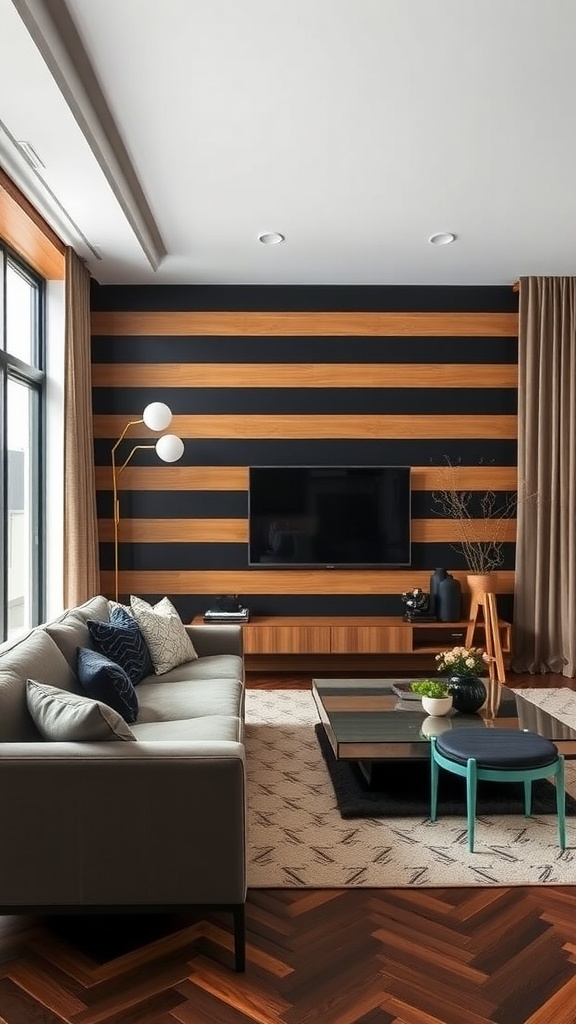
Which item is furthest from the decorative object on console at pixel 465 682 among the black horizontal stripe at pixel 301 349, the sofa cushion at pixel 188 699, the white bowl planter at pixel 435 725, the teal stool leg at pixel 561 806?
the black horizontal stripe at pixel 301 349

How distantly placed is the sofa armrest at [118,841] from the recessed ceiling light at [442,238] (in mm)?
3847

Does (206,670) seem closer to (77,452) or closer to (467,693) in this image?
(467,693)

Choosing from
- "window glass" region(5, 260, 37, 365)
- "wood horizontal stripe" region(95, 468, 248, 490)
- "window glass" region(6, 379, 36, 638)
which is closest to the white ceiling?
"window glass" region(5, 260, 37, 365)

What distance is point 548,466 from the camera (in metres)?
5.77

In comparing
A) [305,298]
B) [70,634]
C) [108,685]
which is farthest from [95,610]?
[305,298]

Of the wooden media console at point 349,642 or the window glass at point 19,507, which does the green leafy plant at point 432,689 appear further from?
the window glass at point 19,507

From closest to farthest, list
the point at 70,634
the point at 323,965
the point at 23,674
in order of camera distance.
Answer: the point at 323,965 < the point at 23,674 < the point at 70,634

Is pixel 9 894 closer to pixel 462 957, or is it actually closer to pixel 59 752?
pixel 59 752

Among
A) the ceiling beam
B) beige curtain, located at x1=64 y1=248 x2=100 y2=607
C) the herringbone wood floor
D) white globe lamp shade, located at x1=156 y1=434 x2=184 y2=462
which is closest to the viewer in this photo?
the herringbone wood floor

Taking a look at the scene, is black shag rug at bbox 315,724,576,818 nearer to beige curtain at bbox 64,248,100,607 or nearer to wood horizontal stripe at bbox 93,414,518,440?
beige curtain at bbox 64,248,100,607

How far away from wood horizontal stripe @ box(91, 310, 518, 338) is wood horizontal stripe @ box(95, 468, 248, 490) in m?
1.00

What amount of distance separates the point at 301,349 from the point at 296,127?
2434 mm

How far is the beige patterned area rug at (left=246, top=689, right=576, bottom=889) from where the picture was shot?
8.37ft

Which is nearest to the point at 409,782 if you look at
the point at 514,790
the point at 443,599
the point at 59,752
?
the point at 514,790
